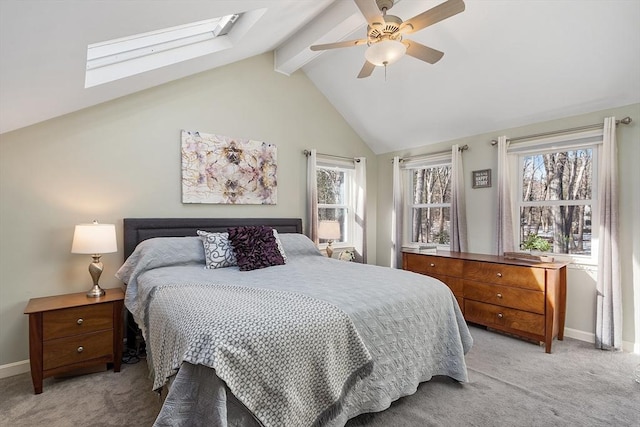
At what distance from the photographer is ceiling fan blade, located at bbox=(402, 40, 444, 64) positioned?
2.24 metres

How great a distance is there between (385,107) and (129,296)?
356 cm

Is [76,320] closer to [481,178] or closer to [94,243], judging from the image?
[94,243]

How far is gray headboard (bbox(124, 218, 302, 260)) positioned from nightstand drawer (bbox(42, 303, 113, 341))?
1.97 ft

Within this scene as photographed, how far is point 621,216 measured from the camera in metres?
2.89

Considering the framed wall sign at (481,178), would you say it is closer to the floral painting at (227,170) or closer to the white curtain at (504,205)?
the white curtain at (504,205)

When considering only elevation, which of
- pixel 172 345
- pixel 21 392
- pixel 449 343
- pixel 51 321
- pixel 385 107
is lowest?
pixel 21 392

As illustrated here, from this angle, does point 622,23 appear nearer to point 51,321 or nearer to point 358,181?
point 358,181

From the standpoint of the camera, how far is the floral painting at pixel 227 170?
10.8ft

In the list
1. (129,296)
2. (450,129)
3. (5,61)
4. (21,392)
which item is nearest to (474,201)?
(450,129)

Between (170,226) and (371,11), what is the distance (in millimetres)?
2534

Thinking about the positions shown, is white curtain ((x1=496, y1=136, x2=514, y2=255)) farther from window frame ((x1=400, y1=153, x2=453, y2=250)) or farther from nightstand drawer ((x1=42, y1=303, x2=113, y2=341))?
nightstand drawer ((x1=42, y1=303, x2=113, y2=341))

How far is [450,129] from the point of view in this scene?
4043 millimetres

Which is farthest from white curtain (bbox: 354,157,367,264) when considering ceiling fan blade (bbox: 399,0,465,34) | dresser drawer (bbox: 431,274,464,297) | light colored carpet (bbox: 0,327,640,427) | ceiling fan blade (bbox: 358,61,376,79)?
ceiling fan blade (bbox: 399,0,465,34)

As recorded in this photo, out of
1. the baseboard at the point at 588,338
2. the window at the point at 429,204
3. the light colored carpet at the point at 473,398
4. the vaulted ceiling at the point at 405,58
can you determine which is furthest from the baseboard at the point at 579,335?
the vaulted ceiling at the point at 405,58
